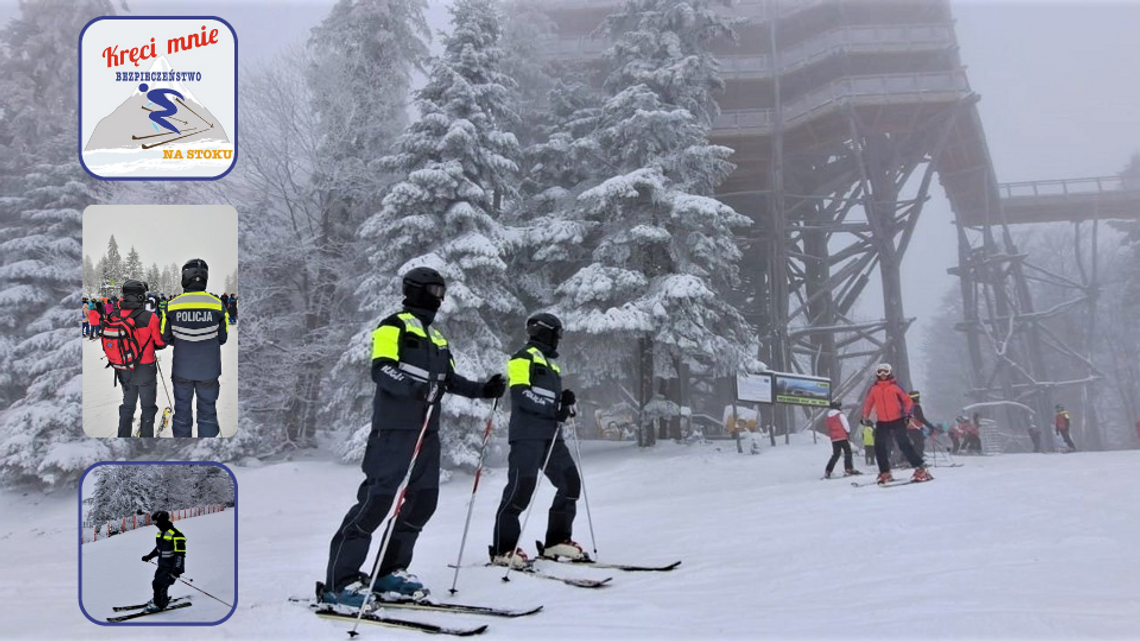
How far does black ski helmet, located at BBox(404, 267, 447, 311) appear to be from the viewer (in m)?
4.75

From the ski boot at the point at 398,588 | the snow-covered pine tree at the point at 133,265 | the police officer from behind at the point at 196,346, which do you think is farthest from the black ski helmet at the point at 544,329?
the snow-covered pine tree at the point at 133,265

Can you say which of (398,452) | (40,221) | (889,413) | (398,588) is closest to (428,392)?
(398,452)

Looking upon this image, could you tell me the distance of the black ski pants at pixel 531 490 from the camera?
19.4 feet

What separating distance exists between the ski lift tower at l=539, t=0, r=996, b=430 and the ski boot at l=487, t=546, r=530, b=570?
17014 mm

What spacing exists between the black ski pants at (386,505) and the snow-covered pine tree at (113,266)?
5.89 feet

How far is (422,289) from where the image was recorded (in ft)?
15.6

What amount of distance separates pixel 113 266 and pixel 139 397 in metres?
0.82

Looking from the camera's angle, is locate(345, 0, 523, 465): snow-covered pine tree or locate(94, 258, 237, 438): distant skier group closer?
locate(94, 258, 237, 438): distant skier group

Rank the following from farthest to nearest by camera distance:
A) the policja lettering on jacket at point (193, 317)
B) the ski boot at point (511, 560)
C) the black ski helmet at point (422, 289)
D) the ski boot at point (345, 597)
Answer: the ski boot at point (511, 560) < the black ski helmet at point (422, 289) < the policja lettering on jacket at point (193, 317) < the ski boot at point (345, 597)

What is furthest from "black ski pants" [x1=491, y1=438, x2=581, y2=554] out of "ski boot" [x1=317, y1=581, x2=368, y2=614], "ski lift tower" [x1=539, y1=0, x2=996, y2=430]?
"ski lift tower" [x1=539, y1=0, x2=996, y2=430]

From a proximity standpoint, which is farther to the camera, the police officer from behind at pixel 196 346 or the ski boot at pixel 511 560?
the ski boot at pixel 511 560

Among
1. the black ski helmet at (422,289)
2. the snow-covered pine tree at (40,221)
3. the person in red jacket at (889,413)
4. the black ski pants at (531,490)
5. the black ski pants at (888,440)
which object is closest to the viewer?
the black ski helmet at (422,289)

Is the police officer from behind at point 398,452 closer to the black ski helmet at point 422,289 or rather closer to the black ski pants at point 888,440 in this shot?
the black ski helmet at point 422,289

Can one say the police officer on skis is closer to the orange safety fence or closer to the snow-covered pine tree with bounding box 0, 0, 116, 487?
the orange safety fence
